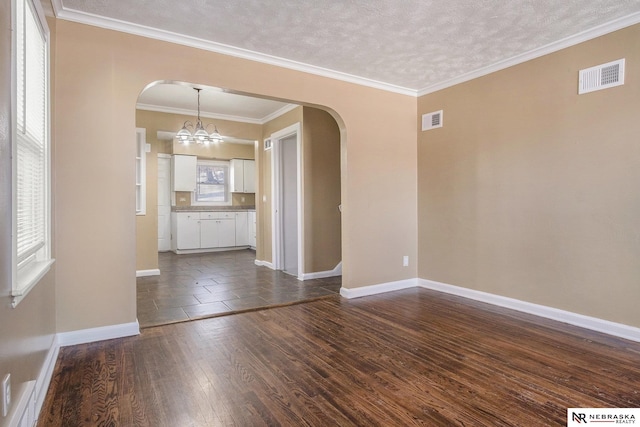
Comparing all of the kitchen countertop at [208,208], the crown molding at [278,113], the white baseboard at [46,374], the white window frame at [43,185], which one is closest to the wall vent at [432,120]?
the crown molding at [278,113]

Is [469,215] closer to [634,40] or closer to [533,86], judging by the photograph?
[533,86]

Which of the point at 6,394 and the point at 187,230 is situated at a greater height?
the point at 187,230

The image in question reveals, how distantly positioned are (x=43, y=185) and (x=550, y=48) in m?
4.22

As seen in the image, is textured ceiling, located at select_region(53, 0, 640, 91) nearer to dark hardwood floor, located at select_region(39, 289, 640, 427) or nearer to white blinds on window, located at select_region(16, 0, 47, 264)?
white blinds on window, located at select_region(16, 0, 47, 264)

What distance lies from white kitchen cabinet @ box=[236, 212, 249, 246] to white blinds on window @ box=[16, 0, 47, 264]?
20.6 ft

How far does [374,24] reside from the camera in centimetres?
282

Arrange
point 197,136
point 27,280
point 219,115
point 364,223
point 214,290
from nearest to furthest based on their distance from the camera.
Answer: point 27,280 → point 364,223 → point 214,290 → point 197,136 → point 219,115

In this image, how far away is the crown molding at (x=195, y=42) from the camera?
8.72 feet

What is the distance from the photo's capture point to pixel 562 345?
264 cm

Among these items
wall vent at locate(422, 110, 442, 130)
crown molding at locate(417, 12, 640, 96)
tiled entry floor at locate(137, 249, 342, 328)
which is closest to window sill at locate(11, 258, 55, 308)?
tiled entry floor at locate(137, 249, 342, 328)

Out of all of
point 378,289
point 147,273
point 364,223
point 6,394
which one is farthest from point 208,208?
point 6,394

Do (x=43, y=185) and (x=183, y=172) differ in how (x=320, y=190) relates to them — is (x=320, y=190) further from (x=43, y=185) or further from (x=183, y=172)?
(x=183, y=172)

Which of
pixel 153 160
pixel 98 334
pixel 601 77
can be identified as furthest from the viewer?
pixel 153 160

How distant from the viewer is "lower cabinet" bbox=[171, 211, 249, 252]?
791 centimetres
